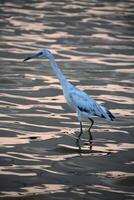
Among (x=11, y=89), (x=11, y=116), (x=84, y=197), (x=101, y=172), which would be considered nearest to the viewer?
(x=84, y=197)

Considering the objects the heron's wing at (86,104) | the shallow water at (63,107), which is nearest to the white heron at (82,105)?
the heron's wing at (86,104)

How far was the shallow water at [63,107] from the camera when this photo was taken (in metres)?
11.7

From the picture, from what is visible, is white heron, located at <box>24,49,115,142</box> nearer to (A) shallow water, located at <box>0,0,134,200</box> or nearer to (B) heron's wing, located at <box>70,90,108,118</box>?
(B) heron's wing, located at <box>70,90,108,118</box>

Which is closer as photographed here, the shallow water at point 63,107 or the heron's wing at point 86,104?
the shallow water at point 63,107

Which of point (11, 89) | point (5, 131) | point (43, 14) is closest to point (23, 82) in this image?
point (11, 89)

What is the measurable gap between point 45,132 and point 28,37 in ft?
40.3

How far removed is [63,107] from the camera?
17.1m

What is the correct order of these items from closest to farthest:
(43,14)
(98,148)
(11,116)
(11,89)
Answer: (98,148) < (11,116) < (11,89) < (43,14)

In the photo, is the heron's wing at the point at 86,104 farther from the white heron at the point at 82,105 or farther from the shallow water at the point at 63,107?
the shallow water at the point at 63,107

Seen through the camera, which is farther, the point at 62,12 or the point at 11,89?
the point at 62,12

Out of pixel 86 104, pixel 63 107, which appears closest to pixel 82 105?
pixel 86 104

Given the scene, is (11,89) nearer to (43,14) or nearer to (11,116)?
(11,116)

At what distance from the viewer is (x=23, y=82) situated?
19.4 meters

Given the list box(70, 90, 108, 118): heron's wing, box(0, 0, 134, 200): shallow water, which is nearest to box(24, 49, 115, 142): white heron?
box(70, 90, 108, 118): heron's wing
